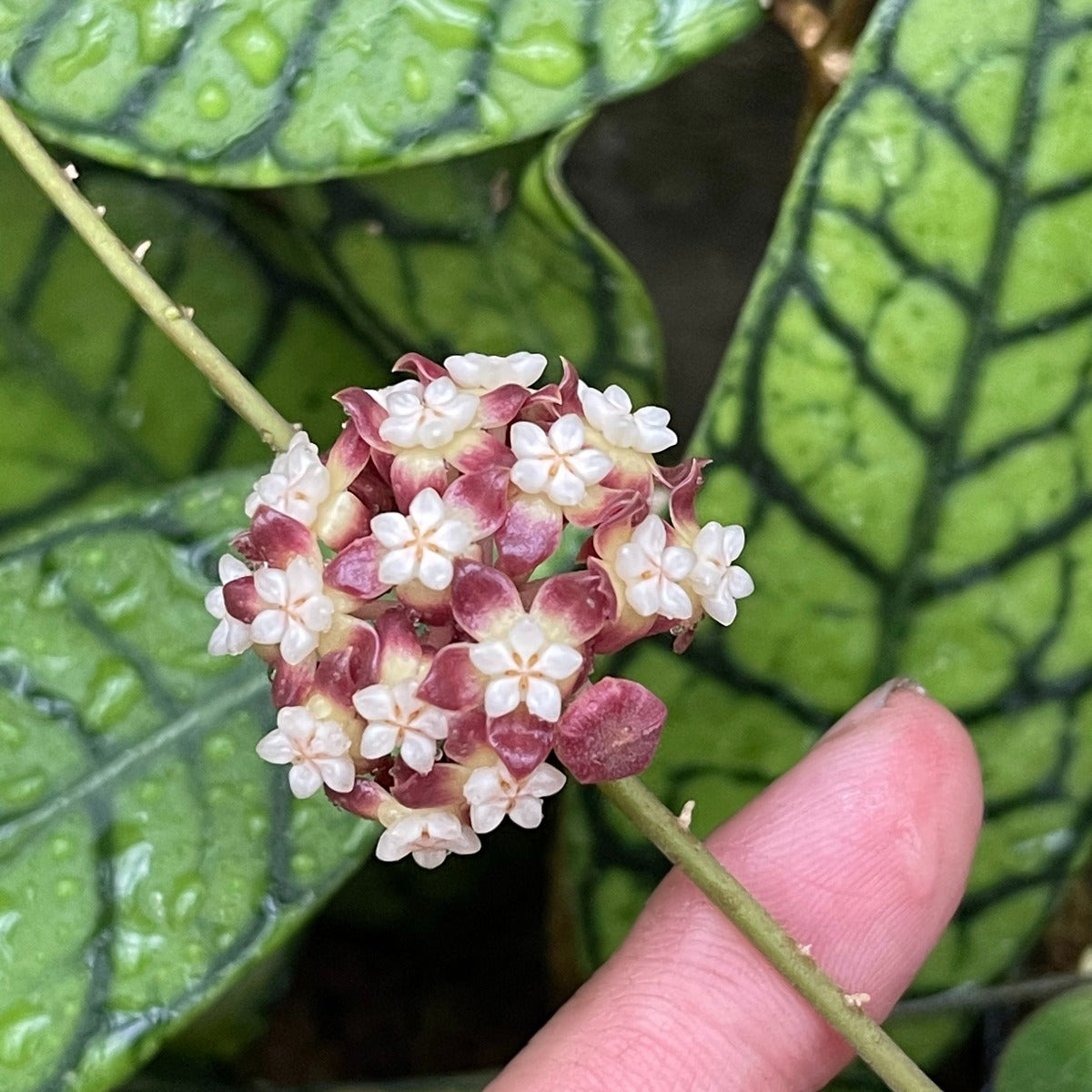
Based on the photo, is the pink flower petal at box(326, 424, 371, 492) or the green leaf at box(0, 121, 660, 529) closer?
the pink flower petal at box(326, 424, 371, 492)

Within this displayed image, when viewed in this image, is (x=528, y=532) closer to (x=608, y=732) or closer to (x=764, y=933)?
(x=608, y=732)

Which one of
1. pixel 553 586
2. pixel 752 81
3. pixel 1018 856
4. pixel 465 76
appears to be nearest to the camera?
pixel 553 586

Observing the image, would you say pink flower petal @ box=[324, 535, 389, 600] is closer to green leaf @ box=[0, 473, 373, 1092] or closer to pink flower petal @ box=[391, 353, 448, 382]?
pink flower petal @ box=[391, 353, 448, 382]

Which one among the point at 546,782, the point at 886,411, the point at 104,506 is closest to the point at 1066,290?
the point at 886,411

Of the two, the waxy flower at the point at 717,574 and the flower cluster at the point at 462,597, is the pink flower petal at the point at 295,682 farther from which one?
the waxy flower at the point at 717,574

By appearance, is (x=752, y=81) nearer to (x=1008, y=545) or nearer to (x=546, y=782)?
(x=1008, y=545)

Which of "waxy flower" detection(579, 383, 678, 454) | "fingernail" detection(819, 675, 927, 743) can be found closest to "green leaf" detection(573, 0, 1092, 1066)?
"fingernail" detection(819, 675, 927, 743)
